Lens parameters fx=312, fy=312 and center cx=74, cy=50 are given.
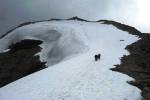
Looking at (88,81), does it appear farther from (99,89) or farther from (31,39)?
(31,39)

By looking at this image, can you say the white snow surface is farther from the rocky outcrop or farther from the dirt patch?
the rocky outcrop

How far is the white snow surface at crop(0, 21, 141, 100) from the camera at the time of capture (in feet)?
73.8

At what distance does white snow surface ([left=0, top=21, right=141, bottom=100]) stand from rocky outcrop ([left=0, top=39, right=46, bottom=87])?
1762 millimetres

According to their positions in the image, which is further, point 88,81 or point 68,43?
point 68,43

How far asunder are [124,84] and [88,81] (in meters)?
2.93

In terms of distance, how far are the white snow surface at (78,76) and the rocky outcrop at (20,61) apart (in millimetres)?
1762

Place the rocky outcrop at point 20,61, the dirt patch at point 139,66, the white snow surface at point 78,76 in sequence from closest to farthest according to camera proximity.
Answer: the white snow surface at point 78,76 → the dirt patch at point 139,66 → the rocky outcrop at point 20,61

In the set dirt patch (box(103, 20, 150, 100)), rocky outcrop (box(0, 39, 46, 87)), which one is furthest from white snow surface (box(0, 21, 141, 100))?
rocky outcrop (box(0, 39, 46, 87))

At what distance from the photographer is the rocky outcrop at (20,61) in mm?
43938

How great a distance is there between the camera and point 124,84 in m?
24.2

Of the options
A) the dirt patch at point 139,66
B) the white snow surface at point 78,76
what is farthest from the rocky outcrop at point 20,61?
the dirt patch at point 139,66

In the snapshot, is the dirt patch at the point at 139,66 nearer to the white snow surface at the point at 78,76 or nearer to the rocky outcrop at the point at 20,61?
the white snow surface at the point at 78,76

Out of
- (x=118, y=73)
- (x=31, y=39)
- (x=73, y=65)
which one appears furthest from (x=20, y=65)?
(x=118, y=73)

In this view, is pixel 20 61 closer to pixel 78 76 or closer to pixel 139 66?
pixel 139 66
